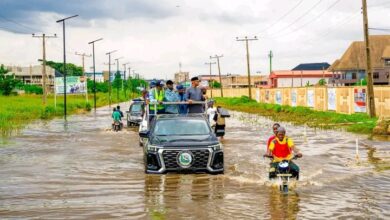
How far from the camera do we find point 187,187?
1231cm

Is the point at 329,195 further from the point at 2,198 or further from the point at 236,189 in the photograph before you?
the point at 2,198

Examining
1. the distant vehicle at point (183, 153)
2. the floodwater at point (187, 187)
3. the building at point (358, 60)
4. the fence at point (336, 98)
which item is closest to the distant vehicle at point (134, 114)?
the floodwater at point (187, 187)

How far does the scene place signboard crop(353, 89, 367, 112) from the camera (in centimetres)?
3547

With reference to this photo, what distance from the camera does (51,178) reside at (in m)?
14.0

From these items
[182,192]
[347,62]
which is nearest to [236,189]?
[182,192]

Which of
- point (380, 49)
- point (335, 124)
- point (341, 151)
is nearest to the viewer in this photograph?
point (341, 151)

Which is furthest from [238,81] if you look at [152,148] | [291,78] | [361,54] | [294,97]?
[152,148]

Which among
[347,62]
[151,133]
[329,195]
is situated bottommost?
[329,195]

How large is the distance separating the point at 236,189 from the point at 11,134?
19213 millimetres

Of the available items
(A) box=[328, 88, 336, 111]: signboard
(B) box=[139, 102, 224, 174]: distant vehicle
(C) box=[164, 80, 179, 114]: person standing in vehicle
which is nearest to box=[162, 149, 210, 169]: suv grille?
(B) box=[139, 102, 224, 174]: distant vehicle

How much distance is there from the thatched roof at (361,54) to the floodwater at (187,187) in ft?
212

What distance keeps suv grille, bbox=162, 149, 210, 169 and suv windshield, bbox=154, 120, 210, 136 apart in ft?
3.77

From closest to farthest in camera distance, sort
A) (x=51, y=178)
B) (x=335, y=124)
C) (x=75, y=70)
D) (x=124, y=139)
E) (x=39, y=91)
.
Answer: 1. (x=51, y=178)
2. (x=124, y=139)
3. (x=335, y=124)
4. (x=39, y=91)
5. (x=75, y=70)

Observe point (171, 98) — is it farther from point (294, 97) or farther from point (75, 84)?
point (75, 84)
